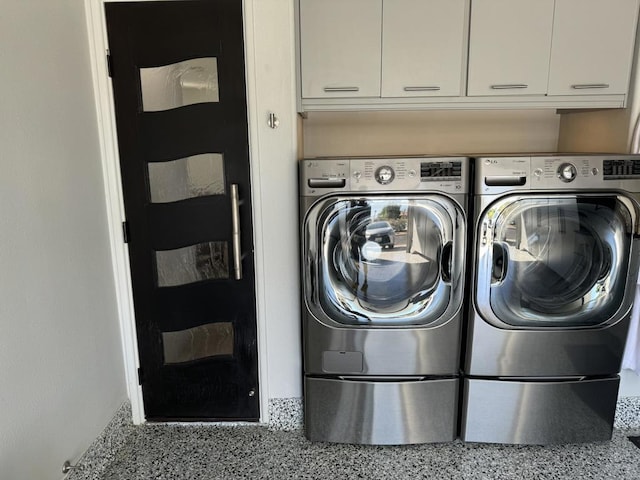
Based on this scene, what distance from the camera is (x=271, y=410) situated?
235 cm

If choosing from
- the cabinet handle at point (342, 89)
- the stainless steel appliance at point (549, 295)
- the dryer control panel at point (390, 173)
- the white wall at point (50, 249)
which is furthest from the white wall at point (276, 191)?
the stainless steel appliance at point (549, 295)

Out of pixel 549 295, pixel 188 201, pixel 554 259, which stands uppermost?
pixel 188 201

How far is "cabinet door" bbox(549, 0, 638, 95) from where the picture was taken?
1994 mm

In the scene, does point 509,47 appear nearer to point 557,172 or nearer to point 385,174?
point 557,172

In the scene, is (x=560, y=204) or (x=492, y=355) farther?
(x=492, y=355)

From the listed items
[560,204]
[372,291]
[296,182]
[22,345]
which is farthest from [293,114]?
[22,345]

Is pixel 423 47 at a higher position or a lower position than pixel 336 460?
higher

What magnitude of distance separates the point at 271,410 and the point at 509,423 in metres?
1.15

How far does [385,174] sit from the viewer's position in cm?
187

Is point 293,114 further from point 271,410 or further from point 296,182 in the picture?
point 271,410

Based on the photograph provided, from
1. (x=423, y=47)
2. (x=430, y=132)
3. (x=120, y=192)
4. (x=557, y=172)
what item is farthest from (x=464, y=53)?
(x=120, y=192)

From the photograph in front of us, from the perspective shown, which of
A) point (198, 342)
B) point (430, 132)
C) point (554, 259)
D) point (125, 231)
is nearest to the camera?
point (554, 259)

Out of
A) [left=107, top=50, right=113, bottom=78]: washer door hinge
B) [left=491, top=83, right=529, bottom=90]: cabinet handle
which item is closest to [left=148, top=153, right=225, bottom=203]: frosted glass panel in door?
[left=107, top=50, right=113, bottom=78]: washer door hinge

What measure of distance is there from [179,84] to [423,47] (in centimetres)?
111
